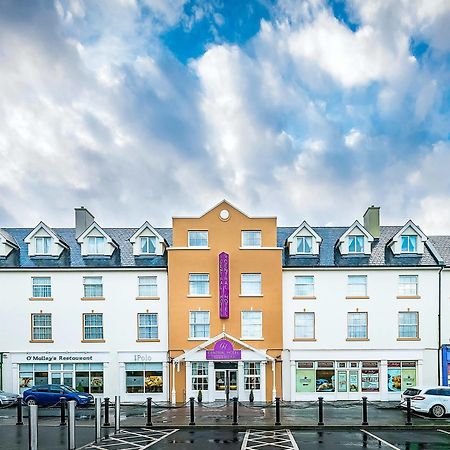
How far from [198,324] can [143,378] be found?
5264mm

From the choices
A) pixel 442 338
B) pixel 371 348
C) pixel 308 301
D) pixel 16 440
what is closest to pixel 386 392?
pixel 371 348

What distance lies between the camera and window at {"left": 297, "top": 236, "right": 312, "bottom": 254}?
118 ft

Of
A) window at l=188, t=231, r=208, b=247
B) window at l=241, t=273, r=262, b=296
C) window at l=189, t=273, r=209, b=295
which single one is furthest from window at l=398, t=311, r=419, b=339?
window at l=188, t=231, r=208, b=247

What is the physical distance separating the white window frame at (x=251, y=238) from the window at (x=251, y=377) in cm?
805

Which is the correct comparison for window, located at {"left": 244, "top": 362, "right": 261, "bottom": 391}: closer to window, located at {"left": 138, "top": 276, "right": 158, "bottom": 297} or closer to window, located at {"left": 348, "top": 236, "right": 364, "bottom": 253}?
window, located at {"left": 138, "top": 276, "right": 158, "bottom": 297}

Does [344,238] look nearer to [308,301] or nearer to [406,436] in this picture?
[308,301]

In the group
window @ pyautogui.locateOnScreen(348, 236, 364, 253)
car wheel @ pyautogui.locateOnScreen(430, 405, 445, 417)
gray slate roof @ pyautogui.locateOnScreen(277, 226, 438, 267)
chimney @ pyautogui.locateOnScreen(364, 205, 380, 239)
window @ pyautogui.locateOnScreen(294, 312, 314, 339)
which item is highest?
chimney @ pyautogui.locateOnScreen(364, 205, 380, 239)

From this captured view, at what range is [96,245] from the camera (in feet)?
119

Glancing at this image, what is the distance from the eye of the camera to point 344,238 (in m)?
36.0

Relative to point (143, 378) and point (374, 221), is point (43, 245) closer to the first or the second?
point (143, 378)

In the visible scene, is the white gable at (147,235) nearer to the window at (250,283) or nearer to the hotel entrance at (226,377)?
the window at (250,283)

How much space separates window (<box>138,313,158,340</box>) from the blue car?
5252mm

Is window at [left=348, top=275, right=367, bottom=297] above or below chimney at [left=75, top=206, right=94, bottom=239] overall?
below

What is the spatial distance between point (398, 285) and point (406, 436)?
14.4 metres
